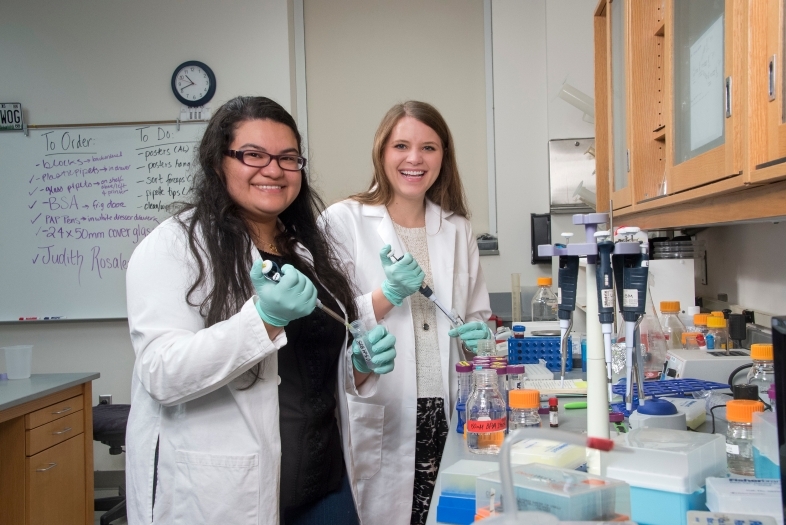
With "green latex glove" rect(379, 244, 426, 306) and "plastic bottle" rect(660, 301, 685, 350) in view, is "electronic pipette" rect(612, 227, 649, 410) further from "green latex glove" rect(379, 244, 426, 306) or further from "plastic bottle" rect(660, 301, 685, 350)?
"plastic bottle" rect(660, 301, 685, 350)

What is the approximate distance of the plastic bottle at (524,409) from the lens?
1.16 meters

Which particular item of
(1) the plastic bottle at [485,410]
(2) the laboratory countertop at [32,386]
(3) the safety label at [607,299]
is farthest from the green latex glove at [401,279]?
(2) the laboratory countertop at [32,386]

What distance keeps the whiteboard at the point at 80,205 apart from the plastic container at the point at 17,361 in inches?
31.8

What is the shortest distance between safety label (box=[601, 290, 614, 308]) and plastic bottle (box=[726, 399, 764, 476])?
223mm

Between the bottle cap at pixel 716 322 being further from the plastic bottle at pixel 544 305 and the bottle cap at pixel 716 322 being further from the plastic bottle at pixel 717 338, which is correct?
the plastic bottle at pixel 544 305

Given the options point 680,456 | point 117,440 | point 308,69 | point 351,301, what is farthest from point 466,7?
point 680,456

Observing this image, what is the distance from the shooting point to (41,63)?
11.6 feet

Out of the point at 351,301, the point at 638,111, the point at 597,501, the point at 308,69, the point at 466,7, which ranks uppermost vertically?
the point at 466,7

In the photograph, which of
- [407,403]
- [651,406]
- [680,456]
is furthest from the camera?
[407,403]

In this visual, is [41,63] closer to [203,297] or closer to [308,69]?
[308,69]

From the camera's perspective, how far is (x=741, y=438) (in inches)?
38.8

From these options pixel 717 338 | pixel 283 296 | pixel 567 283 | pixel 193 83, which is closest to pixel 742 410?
pixel 567 283

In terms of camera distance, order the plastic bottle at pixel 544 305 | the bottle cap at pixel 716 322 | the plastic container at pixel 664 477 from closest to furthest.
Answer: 1. the plastic container at pixel 664 477
2. the bottle cap at pixel 716 322
3. the plastic bottle at pixel 544 305

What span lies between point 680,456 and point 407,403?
1003 mm
